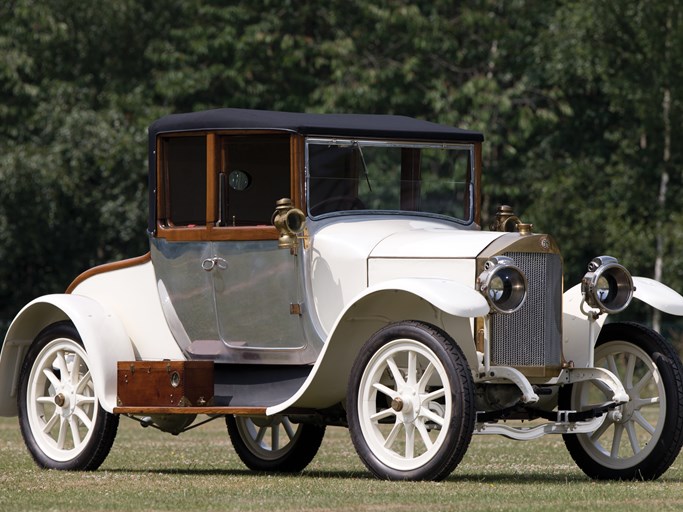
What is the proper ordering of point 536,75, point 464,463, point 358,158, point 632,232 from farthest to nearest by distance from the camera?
point 536,75, point 632,232, point 464,463, point 358,158

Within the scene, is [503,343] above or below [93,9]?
below

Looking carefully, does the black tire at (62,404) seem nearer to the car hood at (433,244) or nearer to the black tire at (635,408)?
the car hood at (433,244)

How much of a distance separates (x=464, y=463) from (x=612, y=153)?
74.9 feet

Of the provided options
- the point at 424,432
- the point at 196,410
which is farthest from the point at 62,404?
the point at 424,432

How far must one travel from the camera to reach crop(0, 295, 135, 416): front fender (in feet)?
35.2

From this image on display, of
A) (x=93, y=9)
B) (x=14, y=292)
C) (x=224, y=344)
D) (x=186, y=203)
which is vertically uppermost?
(x=93, y=9)

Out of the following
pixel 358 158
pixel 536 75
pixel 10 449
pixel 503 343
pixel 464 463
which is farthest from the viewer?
pixel 536 75

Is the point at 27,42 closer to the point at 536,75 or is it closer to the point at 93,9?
the point at 93,9

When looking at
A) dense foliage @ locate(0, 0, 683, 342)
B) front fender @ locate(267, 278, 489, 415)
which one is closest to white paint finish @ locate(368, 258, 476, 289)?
front fender @ locate(267, 278, 489, 415)

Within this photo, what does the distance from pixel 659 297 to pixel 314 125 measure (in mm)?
2386

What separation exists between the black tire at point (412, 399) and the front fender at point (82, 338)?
1.97 meters

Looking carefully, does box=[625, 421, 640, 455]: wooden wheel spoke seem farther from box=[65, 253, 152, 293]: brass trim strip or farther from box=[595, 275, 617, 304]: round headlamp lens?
box=[65, 253, 152, 293]: brass trim strip

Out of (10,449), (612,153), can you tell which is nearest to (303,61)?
(612,153)

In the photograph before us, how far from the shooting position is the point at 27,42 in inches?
1389
